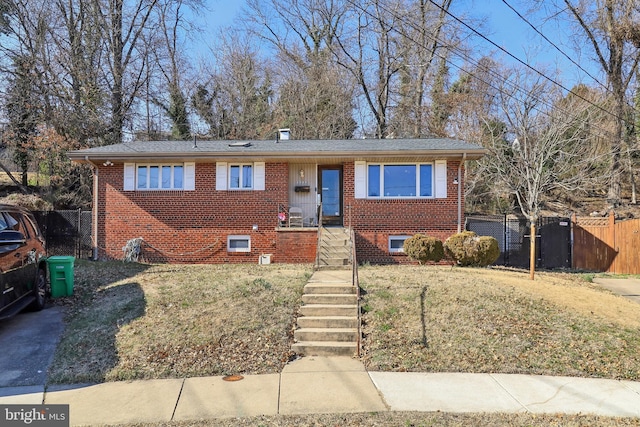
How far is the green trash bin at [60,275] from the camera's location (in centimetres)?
895

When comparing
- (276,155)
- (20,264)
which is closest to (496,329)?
(20,264)

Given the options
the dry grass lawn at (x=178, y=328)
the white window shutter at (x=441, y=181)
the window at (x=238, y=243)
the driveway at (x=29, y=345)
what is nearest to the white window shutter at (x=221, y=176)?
the window at (x=238, y=243)

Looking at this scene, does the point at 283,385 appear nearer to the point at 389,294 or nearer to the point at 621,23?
the point at 389,294

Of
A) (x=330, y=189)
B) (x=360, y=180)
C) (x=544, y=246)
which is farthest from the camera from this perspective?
(x=544, y=246)

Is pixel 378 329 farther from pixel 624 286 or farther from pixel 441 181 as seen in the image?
pixel 624 286

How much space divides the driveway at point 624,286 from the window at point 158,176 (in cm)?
1281

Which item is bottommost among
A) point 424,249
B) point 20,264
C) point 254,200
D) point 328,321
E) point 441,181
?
point 328,321

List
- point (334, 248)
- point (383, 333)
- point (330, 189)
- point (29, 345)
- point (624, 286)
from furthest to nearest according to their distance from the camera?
1. point (330, 189)
2. point (334, 248)
3. point (624, 286)
4. point (383, 333)
5. point (29, 345)

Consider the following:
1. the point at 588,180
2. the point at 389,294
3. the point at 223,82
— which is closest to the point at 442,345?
the point at 389,294

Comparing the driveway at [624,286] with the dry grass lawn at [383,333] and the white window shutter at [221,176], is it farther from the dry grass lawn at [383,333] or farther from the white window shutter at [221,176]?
the white window shutter at [221,176]

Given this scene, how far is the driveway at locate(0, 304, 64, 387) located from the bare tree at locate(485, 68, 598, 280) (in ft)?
57.2

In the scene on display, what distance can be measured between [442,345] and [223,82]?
86.9 ft

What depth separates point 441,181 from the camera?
13891mm

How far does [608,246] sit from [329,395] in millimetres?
14792
